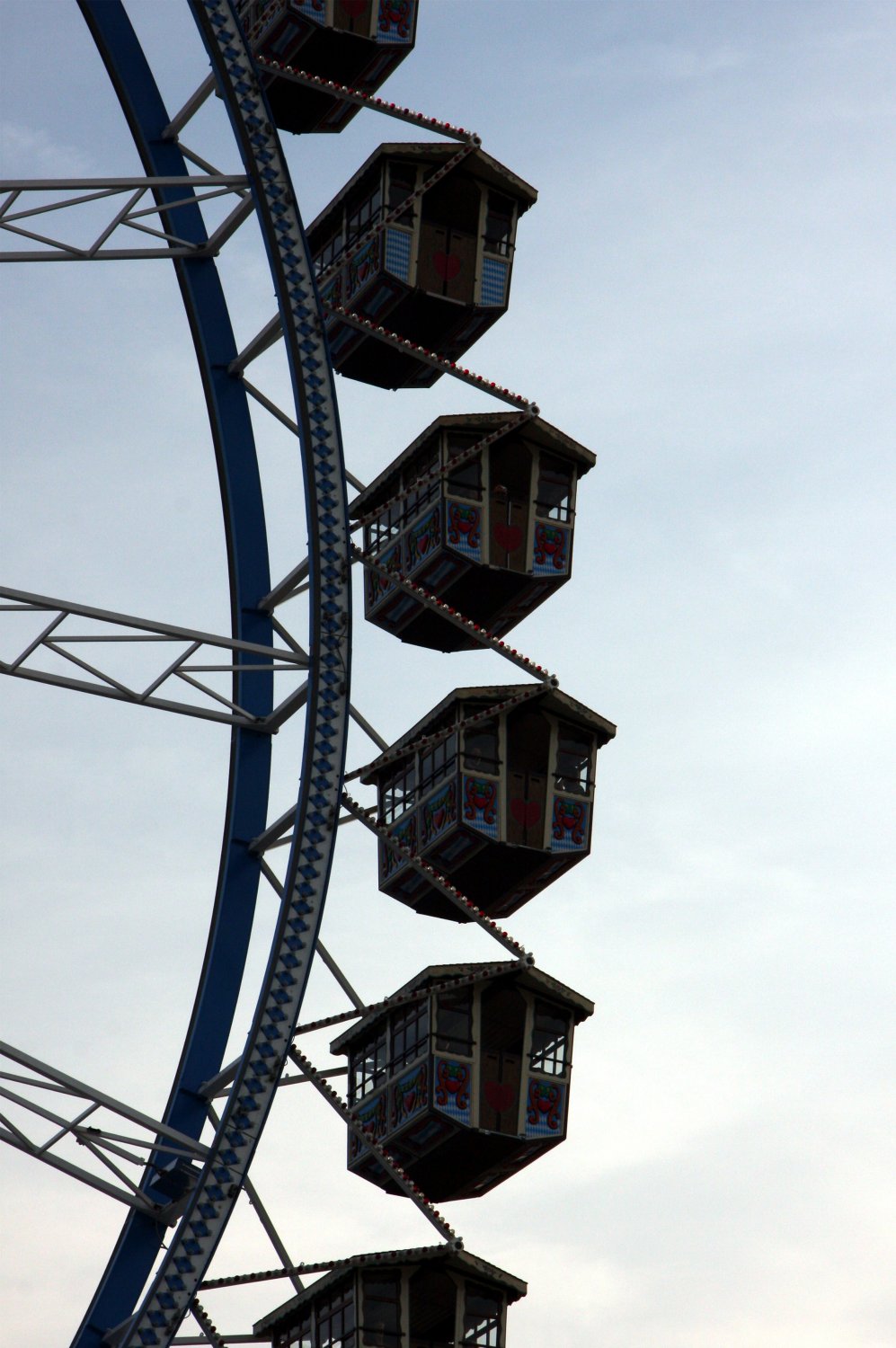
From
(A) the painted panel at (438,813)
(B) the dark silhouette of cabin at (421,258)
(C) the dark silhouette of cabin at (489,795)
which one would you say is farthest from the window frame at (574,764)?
(B) the dark silhouette of cabin at (421,258)

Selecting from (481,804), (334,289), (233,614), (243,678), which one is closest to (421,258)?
(334,289)

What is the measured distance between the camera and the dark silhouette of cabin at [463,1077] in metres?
19.8

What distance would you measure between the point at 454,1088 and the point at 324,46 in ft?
31.1

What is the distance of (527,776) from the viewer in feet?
69.5

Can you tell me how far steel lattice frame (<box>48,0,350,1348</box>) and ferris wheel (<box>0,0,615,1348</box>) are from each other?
0.02m

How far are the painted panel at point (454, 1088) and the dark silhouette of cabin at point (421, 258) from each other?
651 centimetres


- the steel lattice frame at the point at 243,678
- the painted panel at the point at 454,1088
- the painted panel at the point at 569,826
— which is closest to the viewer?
the steel lattice frame at the point at 243,678

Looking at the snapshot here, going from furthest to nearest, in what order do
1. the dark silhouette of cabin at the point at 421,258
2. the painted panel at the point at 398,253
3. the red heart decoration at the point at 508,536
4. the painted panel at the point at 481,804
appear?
the dark silhouette of cabin at the point at 421,258, the painted panel at the point at 398,253, the red heart decoration at the point at 508,536, the painted panel at the point at 481,804

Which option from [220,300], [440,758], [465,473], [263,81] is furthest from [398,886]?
[263,81]

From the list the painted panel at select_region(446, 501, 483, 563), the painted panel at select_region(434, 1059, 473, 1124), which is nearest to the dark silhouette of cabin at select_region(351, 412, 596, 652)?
the painted panel at select_region(446, 501, 483, 563)

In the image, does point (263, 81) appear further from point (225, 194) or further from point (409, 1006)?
point (409, 1006)

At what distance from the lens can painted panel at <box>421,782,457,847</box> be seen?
2066cm

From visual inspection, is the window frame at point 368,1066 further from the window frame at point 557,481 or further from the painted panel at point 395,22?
the painted panel at point 395,22

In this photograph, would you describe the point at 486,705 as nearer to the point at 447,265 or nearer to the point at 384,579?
the point at 384,579
